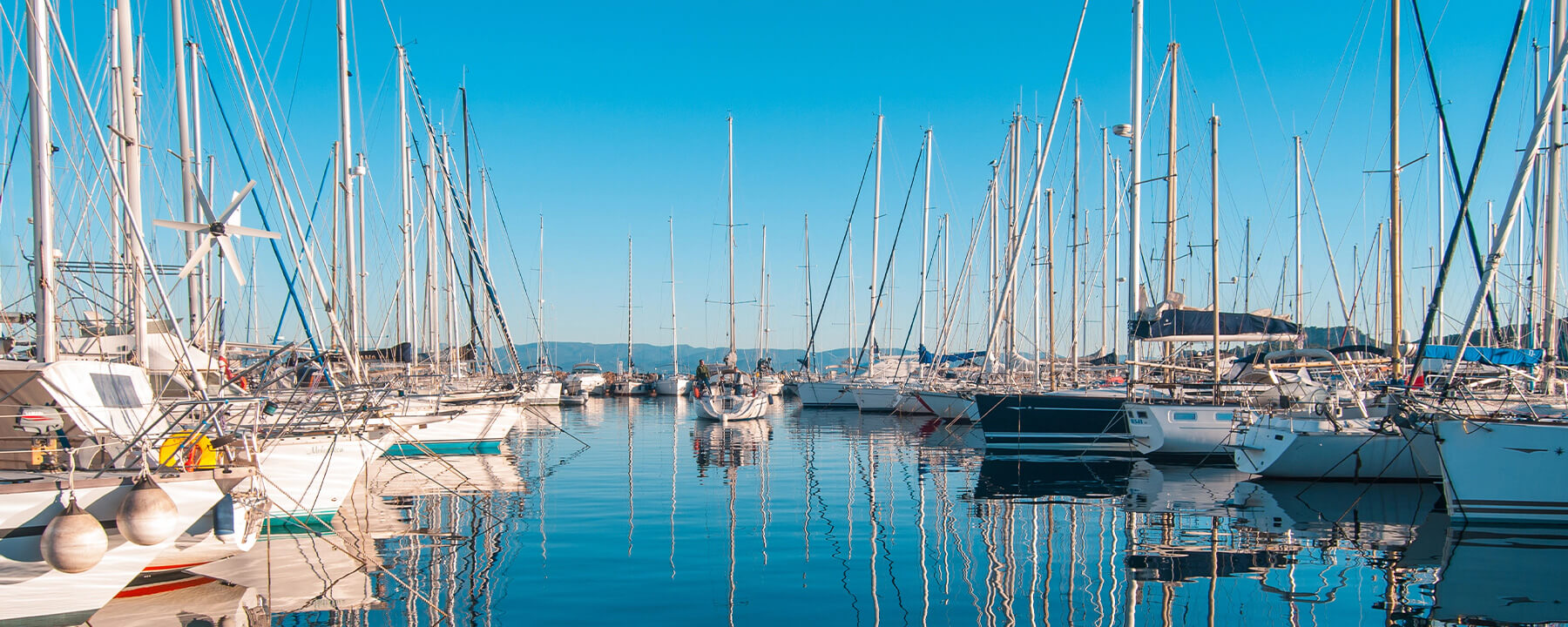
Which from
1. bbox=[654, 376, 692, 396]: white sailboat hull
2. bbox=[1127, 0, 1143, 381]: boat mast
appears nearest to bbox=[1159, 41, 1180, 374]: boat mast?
bbox=[1127, 0, 1143, 381]: boat mast

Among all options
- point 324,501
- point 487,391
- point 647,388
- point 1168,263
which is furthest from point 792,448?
point 647,388

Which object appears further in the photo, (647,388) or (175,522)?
(647,388)

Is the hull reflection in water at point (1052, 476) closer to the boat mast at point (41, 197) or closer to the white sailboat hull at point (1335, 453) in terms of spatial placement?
the white sailboat hull at point (1335, 453)

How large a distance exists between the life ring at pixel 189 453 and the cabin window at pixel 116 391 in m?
1.10

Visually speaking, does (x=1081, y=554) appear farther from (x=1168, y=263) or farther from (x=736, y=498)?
(x=1168, y=263)

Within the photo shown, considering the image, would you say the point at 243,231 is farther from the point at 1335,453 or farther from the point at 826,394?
the point at 826,394

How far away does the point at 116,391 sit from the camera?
11.7m

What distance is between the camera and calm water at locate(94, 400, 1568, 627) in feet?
33.4

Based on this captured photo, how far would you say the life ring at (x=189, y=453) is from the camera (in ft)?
33.9

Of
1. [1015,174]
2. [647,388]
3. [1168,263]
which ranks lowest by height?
[647,388]

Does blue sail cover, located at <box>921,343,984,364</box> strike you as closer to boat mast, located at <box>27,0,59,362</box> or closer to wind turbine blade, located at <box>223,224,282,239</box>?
wind turbine blade, located at <box>223,224,282,239</box>

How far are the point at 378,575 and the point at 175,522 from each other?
2.74 m

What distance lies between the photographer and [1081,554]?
41.9ft

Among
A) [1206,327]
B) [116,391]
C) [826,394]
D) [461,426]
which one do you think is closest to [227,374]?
[116,391]
